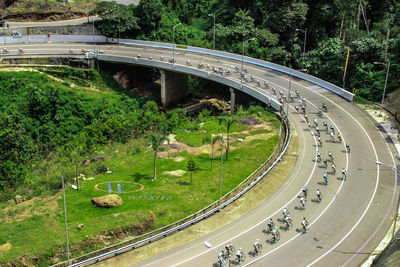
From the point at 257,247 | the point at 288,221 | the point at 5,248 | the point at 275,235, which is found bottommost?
the point at 5,248

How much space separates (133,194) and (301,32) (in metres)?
69.8

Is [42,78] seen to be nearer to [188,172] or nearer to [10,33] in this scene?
[10,33]

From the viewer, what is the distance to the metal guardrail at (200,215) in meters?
37.1

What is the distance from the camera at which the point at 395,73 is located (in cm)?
8062

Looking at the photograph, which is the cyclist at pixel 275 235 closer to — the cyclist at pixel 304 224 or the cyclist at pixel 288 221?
the cyclist at pixel 288 221

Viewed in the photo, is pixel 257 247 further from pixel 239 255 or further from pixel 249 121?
pixel 249 121

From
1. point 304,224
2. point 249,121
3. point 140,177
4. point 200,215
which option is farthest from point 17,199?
point 249,121

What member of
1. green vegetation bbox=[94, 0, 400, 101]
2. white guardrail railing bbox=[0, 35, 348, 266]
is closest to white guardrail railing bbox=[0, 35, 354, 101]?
white guardrail railing bbox=[0, 35, 348, 266]

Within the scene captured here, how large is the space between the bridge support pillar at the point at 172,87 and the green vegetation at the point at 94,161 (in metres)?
4.05

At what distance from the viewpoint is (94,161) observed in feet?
205

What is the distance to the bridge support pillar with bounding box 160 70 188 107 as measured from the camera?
93500 mm

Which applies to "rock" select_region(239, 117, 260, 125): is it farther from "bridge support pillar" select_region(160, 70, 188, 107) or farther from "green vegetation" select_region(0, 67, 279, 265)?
"bridge support pillar" select_region(160, 70, 188, 107)

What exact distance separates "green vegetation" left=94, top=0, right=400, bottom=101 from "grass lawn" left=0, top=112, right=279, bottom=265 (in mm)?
25242

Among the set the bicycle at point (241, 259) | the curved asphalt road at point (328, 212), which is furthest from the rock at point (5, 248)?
the bicycle at point (241, 259)
